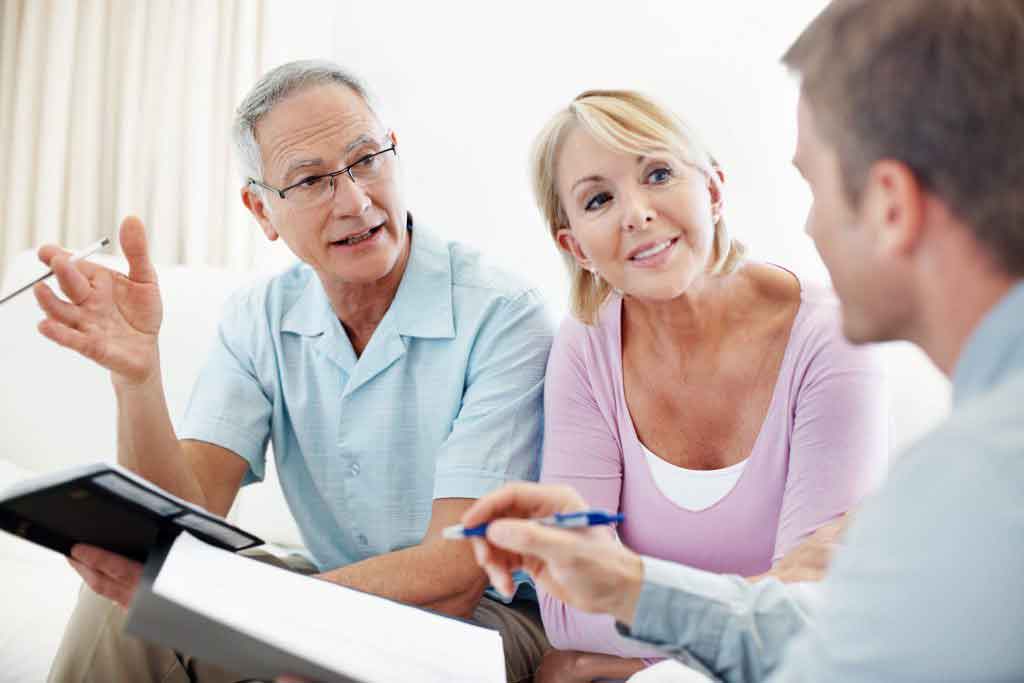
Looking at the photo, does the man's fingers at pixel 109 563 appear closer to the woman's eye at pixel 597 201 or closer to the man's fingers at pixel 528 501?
the man's fingers at pixel 528 501

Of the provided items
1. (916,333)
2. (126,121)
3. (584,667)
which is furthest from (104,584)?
(126,121)

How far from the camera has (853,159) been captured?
2.53ft

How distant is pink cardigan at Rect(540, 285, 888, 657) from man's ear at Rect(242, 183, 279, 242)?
56 cm

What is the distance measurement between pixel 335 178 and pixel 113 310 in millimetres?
410

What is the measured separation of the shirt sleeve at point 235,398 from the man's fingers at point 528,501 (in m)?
0.86

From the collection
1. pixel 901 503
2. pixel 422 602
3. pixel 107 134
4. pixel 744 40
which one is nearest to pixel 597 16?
pixel 744 40

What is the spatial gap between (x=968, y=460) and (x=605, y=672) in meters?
0.97

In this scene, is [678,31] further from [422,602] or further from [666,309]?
[422,602]

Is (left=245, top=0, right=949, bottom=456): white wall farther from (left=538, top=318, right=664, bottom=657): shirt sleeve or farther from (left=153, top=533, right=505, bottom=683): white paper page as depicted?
(left=153, top=533, right=505, bottom=683): white paper page

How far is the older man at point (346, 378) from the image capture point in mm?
1501

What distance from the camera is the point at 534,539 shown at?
2.89 ft

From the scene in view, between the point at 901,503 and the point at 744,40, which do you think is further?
the point at 744,40

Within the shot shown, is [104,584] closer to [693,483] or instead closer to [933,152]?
[693,483]

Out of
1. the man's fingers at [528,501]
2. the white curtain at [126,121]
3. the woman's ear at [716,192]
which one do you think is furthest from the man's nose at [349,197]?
the white curtain at [126,121]
